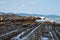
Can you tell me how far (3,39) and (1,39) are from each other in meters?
0.16

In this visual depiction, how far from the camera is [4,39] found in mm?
14734

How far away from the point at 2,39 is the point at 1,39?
0.09 m

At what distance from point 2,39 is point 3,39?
72mm

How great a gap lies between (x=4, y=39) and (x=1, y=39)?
27 centimetres

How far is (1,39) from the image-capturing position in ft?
47.7

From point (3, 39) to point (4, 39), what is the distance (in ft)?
0.40

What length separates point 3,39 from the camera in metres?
14.6

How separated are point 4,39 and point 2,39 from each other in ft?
0.61
